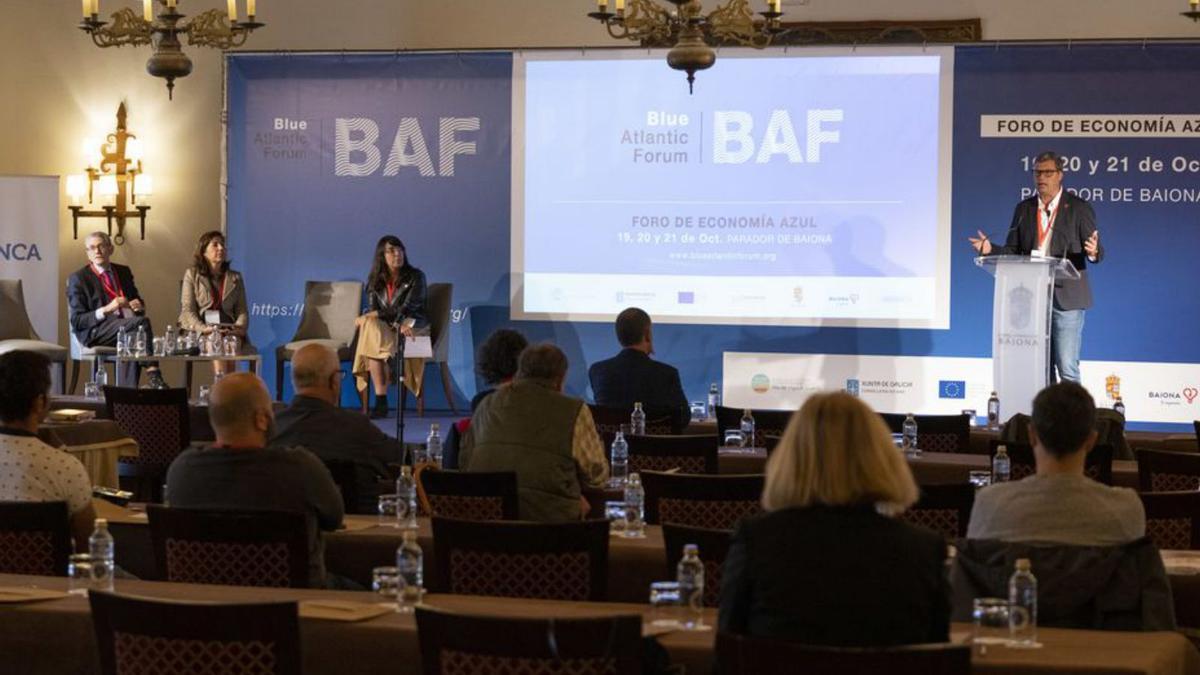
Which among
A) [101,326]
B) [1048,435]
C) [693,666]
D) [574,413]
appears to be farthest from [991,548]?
[101,326]

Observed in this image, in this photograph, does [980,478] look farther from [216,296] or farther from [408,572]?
[216,296]

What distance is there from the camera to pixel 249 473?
4.58 meters

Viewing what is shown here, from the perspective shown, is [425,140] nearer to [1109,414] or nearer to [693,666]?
[1109,414]

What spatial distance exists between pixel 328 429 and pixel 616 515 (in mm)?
1126

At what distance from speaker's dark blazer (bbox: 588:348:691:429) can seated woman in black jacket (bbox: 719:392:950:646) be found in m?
5.27

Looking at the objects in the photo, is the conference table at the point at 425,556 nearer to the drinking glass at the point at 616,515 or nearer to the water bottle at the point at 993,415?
the drinking glass at the point at 616,515

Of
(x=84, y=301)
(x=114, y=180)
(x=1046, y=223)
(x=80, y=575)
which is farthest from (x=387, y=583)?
(x=114, y=180)

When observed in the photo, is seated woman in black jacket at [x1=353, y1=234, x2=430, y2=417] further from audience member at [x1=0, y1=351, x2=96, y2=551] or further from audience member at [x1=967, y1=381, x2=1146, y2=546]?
audience member at [x1=967, y1=381, x2=1146, y2=546]

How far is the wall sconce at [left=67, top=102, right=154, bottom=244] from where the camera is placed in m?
14.2

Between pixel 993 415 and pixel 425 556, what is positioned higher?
pixel 993 415

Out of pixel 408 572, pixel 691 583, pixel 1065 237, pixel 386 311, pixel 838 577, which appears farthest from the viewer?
pixel 386 311

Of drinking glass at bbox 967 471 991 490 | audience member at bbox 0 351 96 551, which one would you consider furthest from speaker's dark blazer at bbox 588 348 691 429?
audience member at bbox 0 351 96 551

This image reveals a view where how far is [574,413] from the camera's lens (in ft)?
18.7

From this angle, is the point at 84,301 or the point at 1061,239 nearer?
the point at 1061,239
